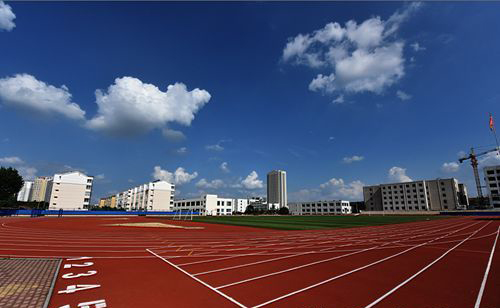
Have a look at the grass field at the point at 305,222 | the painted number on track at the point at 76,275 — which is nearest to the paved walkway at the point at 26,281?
the painted number on track at the point at 76,275

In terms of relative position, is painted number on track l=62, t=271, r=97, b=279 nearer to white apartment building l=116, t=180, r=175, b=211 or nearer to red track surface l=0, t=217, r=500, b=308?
red track surface l=0, t=217, r=500, b=308

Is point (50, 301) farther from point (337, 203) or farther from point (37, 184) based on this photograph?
point (37, 184)

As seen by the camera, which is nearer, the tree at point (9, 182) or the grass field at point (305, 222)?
the grass field at point (305, 222)

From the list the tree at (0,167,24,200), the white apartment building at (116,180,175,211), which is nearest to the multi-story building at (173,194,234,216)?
the white apartment building at (116,180,175,211)

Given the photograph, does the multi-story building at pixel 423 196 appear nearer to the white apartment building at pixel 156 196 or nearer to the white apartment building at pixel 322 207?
the white apartment building at pixel 322 207

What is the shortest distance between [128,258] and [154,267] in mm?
2173

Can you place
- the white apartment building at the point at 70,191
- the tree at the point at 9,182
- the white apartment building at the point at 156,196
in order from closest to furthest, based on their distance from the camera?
the tree at the point at 9,182, the white apartment building at the point at 70,191, the white apartment building at the point at 156,196

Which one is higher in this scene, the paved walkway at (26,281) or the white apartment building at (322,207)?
the white apartment building at (322,207)

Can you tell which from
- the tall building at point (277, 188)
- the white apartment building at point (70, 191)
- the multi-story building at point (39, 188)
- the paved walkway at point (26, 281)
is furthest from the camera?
the tall building at point (277, 188)

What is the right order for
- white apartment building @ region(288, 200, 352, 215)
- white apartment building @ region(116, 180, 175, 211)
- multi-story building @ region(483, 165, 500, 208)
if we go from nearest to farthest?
1. multi-story building @ region(483, 165, 500, 208)
2. white apartment building @ region(116, 180, 175, 211)
3. white apartment building @ region(288, 200, 352, 215)

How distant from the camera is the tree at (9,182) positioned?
53.4m

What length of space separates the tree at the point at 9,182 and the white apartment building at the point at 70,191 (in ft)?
78.1

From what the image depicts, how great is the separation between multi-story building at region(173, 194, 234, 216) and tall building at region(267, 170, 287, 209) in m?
56.6

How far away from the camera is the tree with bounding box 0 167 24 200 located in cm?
5337
